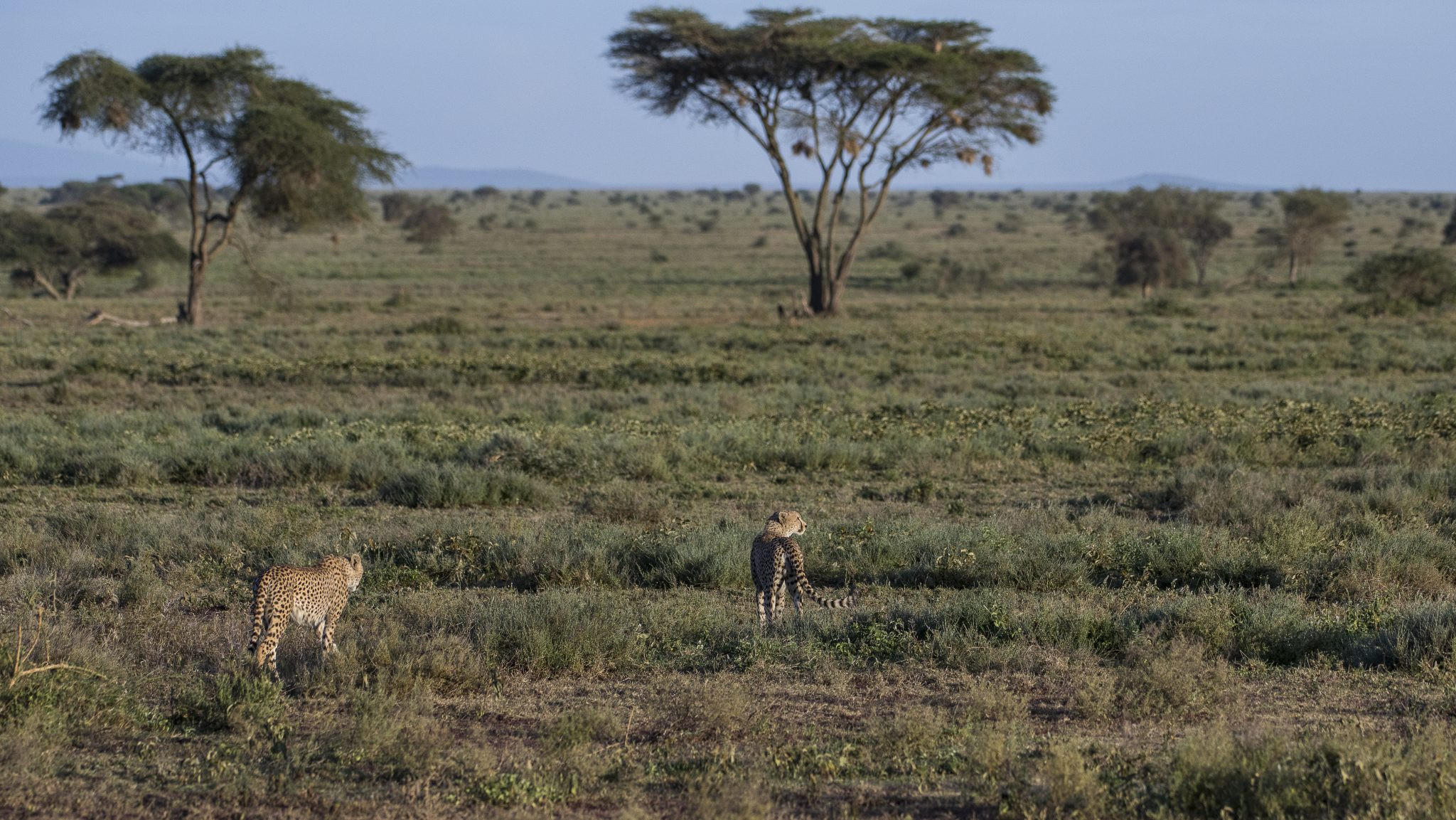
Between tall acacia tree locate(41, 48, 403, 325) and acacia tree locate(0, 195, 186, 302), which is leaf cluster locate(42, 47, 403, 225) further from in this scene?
acacia tree locate(0, 195, 186, 302)

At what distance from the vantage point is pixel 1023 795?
15.4 feet

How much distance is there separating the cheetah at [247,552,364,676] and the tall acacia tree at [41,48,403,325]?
78.0ft

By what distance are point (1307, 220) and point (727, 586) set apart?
154ft

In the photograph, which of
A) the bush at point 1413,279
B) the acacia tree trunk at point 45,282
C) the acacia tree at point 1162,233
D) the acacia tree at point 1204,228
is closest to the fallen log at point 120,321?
the acacia tree trunk at point 45,282

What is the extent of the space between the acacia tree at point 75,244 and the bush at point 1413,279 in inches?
1589

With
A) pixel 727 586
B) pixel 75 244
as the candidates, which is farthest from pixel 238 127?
pixel 727 586

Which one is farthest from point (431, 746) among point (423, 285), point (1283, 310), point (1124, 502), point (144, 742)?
point (423, 285)

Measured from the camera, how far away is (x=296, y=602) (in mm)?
6172

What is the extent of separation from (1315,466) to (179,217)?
256ft

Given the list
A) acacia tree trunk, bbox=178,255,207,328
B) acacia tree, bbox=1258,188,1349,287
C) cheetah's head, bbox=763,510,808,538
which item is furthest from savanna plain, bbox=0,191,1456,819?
acacia tree, bbox=1258,188,1349,287

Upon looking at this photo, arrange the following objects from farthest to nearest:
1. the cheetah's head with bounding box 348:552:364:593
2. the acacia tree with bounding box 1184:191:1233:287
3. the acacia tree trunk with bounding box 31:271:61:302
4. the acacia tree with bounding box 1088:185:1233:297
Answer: the acacia tree with bounding box 1184:191:1233:287
the acacia tree with bounding box 1088:185:1233:297
the acacia tree trunk with bounding box 31:271:61:302
the cheetah's head with bounding box 348:552:364:593

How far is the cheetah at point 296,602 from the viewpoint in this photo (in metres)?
6.03

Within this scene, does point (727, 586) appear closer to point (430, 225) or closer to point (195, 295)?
point (195, 295)

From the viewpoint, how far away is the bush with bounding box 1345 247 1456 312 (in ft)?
113
